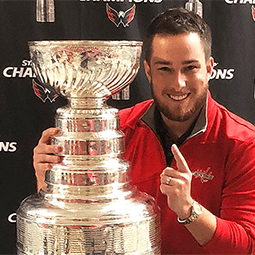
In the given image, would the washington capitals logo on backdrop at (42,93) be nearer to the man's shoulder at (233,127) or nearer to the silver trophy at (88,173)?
the man's shoulder at (233,127)

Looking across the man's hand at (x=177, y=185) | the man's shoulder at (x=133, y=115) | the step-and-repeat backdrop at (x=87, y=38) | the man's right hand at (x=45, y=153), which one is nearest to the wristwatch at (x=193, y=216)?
the man's hand at (x=177, y=185)

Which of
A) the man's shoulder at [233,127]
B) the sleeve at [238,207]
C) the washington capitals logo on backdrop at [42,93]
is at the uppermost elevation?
the washington capitals logo on backdrop at [42,93]

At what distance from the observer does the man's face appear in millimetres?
1310

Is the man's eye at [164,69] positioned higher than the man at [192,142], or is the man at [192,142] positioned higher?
the man's eye at [164,69]

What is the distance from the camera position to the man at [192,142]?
1309 millimetres

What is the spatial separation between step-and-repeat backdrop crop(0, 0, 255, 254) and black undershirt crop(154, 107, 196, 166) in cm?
36

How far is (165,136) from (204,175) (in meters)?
0.18

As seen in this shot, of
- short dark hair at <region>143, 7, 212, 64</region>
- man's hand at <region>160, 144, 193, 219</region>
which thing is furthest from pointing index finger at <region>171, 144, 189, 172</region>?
short dark hair at <region>143, 7, 212, 64</region>

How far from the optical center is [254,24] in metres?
1.79

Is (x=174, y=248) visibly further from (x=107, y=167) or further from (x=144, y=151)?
(x=107, y=167)

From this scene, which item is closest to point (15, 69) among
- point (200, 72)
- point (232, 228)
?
point (200, 72)

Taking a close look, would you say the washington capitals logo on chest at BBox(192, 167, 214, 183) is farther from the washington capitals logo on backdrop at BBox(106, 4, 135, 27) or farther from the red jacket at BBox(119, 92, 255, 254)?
the washington capitals logo on backdrop at BBox(106, 4, 135, 27)

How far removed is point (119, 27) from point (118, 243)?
1117 mm

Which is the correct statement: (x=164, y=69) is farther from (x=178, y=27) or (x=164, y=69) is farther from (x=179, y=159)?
(x=179, y=159)
